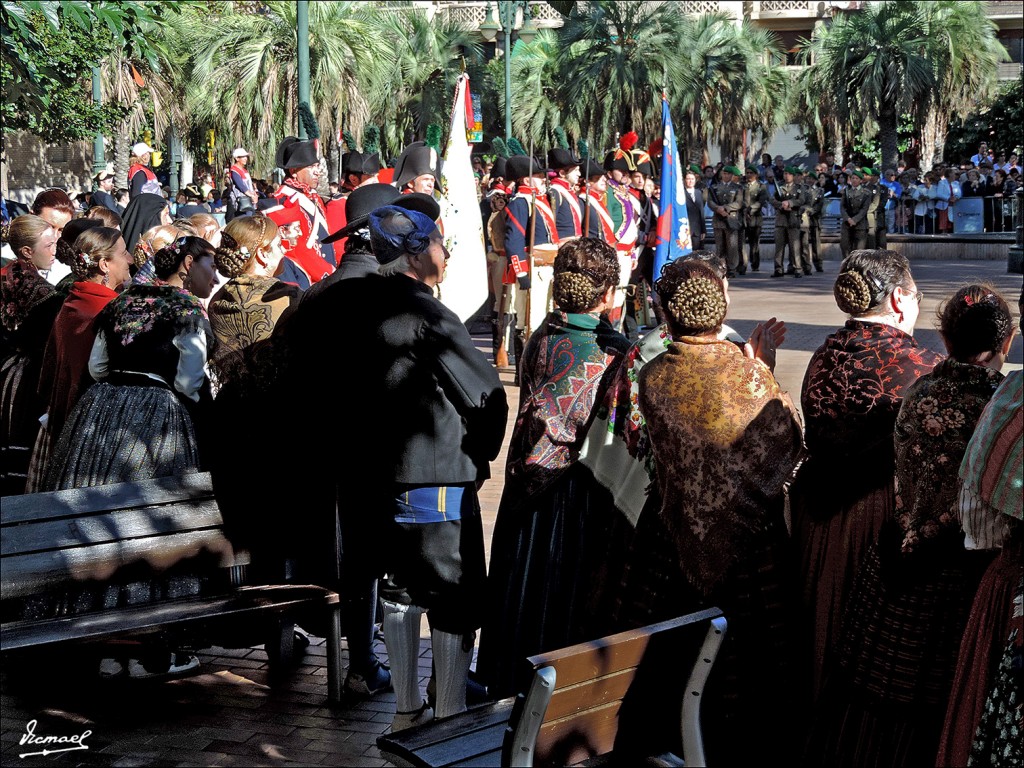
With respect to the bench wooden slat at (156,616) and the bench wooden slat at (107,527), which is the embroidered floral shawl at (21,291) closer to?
the bench wooden slat at (107,527)

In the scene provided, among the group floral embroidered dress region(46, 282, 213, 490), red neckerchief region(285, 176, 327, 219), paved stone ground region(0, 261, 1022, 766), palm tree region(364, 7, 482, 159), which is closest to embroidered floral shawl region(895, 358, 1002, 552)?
paved stone ground region(0, 261, 1022, 766)

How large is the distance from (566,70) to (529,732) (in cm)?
3853

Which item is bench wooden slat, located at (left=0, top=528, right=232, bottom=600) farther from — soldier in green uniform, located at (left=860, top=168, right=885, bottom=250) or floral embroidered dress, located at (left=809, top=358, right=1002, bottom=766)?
soldier in green uniform, located at (left=860, top=168, right=885, bottom=250)

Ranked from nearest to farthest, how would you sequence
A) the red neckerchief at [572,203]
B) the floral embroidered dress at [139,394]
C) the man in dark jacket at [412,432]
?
1. the man in dark jacket at [412,432]
2. the floral embroidered dress at [139,394]
3. the red neckerchief at [572,203]

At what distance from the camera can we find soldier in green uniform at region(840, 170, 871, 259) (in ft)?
72.8

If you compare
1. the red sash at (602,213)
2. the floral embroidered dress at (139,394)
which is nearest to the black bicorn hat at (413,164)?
the red sash at (602,213)

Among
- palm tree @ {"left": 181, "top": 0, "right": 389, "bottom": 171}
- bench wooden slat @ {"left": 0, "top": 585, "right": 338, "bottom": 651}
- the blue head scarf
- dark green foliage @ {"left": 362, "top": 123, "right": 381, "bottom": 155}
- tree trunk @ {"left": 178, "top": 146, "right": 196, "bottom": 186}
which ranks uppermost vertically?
palm tree @ {"left": 181, "top": 0, "right": 389, "bottom": 171}

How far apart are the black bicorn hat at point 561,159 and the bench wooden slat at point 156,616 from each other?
26.9ft

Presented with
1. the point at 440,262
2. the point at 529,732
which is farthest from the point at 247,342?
the point at 529,732

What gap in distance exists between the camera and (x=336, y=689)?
511 centimetres

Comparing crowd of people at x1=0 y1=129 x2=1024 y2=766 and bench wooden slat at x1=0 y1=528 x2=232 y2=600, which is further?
bench wooden slat at x1=0 y1=528 x2=232 y2=600

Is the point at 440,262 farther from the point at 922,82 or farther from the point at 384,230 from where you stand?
the point at 922,82

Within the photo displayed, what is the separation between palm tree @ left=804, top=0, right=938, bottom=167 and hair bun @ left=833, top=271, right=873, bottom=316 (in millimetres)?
33155

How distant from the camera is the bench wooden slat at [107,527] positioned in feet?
14.9
